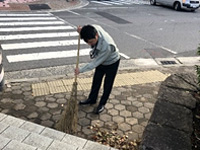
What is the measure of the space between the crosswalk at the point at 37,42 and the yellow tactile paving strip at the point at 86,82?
4.19 feet

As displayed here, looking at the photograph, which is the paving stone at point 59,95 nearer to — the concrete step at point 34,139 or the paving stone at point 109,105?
the paving stone at point 109,105

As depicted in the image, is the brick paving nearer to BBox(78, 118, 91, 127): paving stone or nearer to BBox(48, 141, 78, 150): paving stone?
BBox(78, 118, 91, 127): paving stone

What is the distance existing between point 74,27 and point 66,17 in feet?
7.95

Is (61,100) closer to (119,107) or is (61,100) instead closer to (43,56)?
(119,107)

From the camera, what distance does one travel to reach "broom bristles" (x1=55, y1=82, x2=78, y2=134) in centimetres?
400

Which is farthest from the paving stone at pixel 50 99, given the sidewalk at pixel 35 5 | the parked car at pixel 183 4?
the parked car at pixel 183 4

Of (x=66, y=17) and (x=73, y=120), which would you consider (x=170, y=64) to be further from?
(x=66, y=17)

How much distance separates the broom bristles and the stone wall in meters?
1.27

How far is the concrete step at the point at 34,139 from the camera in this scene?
322 centimetres

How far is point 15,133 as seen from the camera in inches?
137

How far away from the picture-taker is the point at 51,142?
3.32 meters

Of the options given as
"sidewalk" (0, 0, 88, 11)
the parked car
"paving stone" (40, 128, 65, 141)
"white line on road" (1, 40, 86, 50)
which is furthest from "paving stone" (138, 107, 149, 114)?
the parked car

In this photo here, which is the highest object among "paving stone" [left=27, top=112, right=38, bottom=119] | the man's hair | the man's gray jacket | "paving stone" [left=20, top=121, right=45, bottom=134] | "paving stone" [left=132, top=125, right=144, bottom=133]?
the man's hair

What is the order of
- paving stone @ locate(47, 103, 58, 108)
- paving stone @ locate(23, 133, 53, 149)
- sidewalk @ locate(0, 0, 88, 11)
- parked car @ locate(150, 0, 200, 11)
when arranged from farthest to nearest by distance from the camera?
parked car @ locate(150, 0, 200, 11), sidewalk @ locate(0, 0, 88, 11), paving stone @ locate(47, 103, 58, 108), paving stone @ locate(23, 133, 53, 149)
